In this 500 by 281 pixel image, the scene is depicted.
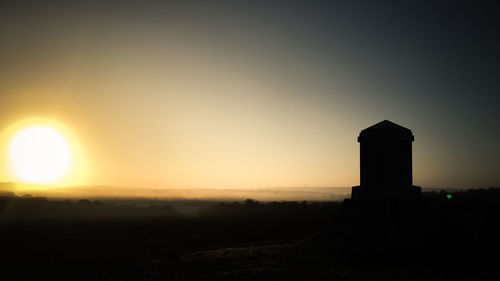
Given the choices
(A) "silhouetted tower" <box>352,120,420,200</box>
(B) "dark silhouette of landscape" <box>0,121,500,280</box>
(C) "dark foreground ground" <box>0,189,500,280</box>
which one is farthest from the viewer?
(A) "silhouetted tower" <box>352,120,420,200</box>

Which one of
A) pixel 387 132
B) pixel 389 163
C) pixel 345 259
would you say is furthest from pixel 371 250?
pixel 387 132

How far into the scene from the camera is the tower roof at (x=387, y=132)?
16.8 m

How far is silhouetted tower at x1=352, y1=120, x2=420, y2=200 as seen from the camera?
16734 millimetres

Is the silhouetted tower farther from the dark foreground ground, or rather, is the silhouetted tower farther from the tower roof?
the dark foreground ground

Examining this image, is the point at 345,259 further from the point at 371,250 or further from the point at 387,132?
the point at 387,132

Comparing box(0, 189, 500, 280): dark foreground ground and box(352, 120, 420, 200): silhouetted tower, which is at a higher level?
box(352, 120, 420, 200): silhouetted tower

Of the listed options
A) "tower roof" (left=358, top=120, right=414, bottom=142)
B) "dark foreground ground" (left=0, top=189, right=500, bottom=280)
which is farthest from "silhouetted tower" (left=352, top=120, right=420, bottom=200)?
"dark foreground ground" (left=0, top=189, right=500, bottom=280)

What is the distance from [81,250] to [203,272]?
13.2 metres

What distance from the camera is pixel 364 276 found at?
39.7ft

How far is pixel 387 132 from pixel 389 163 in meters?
1.56

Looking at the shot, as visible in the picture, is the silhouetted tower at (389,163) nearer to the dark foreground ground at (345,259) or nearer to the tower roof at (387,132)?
the tower roof at (387,132)

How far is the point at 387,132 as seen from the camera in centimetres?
1681

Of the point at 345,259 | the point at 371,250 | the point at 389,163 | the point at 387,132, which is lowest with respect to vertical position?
the point at 345,259

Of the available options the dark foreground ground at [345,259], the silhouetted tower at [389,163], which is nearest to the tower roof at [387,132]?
the silhouetted tower at [389,163]
